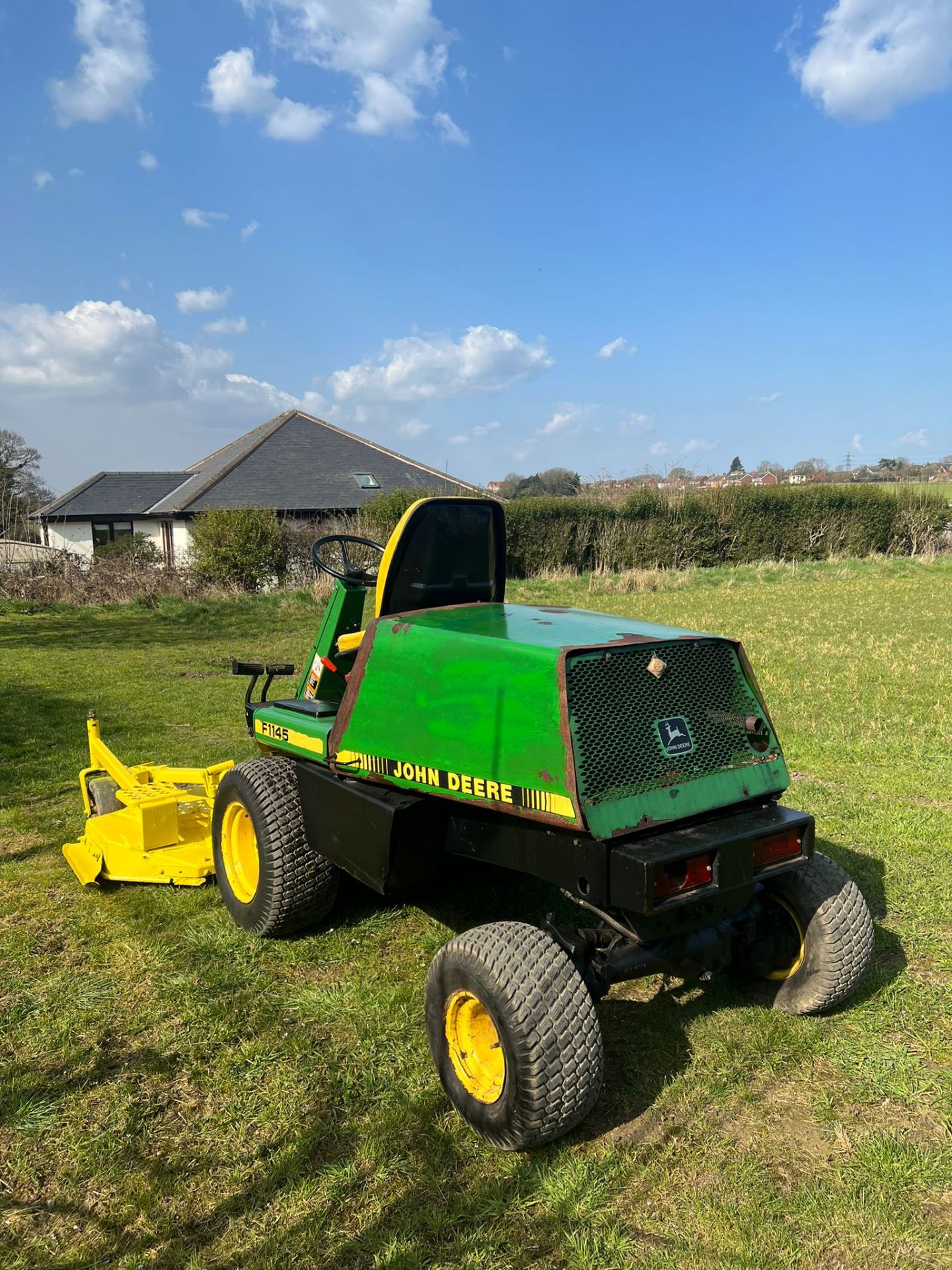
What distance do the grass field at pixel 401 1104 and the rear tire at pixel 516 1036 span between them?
0.15 meters

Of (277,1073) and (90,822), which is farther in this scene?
(90,822)

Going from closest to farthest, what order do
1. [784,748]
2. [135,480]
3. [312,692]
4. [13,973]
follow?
[13,973] < [312,692] < [784,748] < [135,480]

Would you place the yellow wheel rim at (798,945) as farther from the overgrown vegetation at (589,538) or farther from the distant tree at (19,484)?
the distant tree at (19,484)

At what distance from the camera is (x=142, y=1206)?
7.96 feet

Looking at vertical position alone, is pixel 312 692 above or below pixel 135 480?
below

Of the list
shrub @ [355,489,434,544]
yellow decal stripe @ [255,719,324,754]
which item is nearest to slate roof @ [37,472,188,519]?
shrub @ [355,489,434,544]

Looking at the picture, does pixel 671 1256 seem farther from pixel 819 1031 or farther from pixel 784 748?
pixel 784 748

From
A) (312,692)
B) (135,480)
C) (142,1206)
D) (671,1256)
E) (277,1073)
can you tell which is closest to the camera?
(671,1256)

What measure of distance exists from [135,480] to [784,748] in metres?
31.2

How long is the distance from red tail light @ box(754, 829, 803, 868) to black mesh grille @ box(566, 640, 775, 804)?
0.88 feet

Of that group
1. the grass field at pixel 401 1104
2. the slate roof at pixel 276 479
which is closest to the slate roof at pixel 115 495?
the slate roof at pixel 276 479

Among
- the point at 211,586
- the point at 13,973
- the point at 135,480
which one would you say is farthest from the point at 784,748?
the point at 135,480

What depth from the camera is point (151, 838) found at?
4441 millimetres

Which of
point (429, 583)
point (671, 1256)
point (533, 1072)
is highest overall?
point (429, 583)
